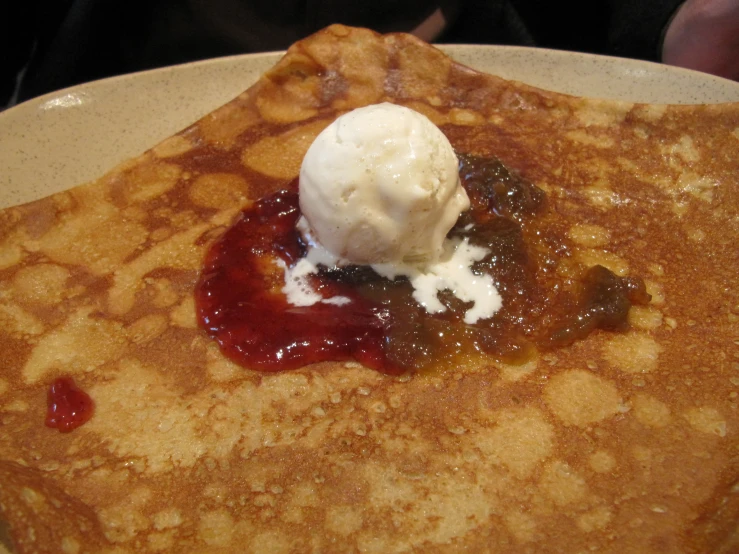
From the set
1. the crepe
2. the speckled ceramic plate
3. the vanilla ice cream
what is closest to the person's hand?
A: the speckled ceramic plate

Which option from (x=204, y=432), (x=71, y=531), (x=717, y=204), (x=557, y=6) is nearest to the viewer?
(x=71, y=531)

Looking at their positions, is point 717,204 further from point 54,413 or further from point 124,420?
point 54,413

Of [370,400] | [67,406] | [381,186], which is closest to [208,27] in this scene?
[381,186]

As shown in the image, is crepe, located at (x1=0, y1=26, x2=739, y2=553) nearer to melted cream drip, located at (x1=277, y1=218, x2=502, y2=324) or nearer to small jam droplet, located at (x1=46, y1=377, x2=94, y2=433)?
small jam droplet, located at (x1=46, y1=377, x2=94, y2=433)

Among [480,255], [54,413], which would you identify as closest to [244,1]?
[480,255]

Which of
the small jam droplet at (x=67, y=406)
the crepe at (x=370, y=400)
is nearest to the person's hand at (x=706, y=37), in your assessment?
the crepe at (x=370, y=400)

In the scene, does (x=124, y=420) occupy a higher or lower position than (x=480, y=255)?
lower

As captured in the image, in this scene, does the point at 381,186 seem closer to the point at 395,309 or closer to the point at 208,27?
the point at 395,309
